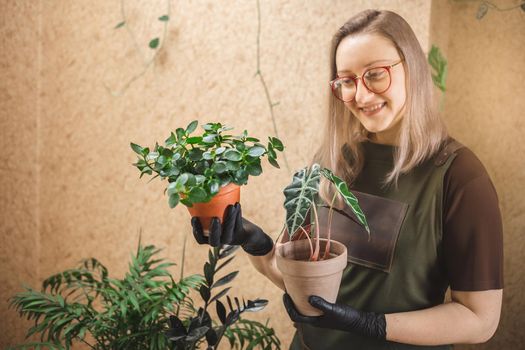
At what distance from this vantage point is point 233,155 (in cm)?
115

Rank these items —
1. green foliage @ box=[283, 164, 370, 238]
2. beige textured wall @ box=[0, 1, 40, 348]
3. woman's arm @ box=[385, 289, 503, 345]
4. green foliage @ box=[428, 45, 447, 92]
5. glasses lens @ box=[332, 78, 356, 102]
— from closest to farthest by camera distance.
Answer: green foliage @ box=[283, 164, 370, 238] → woman's arm @ box=[385, 289, 503, 345] → glasses lens @ box=[332, 78, 356, 102] → green foliage @ box=[428, 45, 447, 92] → beige textured wall @ box=[0, 1, 40, 348]

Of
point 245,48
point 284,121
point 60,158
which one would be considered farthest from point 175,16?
point 60,158

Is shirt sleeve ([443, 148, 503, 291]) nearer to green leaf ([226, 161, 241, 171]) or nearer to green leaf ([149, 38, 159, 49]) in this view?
green leaf ([226, 161, 241, 171])

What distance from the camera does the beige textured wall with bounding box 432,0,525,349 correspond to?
1.89 metres

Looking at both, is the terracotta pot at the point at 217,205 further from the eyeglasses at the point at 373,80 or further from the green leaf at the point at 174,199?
the eyeglasses at the point at 373,80

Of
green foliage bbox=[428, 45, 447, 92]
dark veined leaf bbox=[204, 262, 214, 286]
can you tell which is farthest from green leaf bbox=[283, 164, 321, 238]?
green foliage bbox=[428, 45, 447, 92]

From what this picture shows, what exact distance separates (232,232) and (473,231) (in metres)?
0.55

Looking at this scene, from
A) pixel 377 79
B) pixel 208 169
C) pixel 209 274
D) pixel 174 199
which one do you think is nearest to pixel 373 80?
pixel 377 79

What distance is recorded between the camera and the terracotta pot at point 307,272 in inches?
43.6

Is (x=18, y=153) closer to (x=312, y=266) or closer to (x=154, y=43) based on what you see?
(x=154, y=43)

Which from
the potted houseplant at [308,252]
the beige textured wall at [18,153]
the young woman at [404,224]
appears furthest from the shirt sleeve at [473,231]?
the beige textured wall at [18,153]

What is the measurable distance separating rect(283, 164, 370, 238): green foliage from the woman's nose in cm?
23

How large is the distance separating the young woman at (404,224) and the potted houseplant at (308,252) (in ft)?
0.12

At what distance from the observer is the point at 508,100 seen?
191cm
